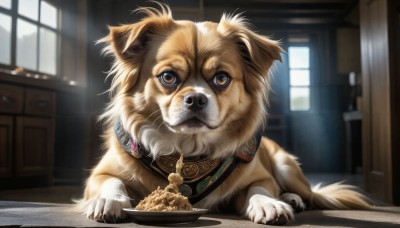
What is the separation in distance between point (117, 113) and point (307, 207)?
3.43 ft

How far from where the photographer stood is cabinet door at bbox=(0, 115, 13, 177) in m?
4.37

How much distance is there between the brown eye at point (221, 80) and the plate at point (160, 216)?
510mm

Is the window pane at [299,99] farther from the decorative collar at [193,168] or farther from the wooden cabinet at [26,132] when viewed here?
the decorative collar at [193,168]

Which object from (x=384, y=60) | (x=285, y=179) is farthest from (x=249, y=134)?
(x=384, y=60)

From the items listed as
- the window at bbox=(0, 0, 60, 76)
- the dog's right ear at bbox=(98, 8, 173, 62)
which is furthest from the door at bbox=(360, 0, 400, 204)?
the window at bbox=(0, 0, 60, 76)

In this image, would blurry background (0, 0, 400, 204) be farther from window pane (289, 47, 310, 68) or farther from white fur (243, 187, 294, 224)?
white fur (243, 187, 294, 224)

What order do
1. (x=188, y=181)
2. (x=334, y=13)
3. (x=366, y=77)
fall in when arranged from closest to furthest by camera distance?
(x=188, y=181) < (x=366, y=77) < (x=334, y=13)

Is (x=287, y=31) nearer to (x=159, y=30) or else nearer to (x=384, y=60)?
(x=384, y=60)

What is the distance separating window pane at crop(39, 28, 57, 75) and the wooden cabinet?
1.02m

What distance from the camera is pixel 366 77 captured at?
153 inches

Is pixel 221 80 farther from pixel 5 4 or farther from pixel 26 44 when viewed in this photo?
pixel 26 44

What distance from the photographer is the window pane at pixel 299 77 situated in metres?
9.01

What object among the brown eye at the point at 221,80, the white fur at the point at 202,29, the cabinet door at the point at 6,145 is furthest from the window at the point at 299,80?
the brown eye at the point at 221,80

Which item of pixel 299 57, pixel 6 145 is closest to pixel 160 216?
pixel 6 145
